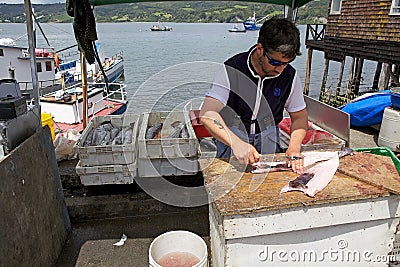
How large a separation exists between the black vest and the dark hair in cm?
30

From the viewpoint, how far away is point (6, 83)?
3010mm

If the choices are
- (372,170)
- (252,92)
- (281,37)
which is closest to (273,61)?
(281,37)

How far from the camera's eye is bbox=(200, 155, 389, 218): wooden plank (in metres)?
2.11

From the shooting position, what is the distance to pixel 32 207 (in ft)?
9.22

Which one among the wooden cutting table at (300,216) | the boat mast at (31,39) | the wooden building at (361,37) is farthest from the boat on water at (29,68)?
the wooden cutting table at (300,216)

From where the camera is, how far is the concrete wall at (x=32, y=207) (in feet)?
7.97

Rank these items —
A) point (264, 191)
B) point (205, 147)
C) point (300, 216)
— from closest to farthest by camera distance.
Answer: point (300, 216) < point (264, 191) < point (205, 147)

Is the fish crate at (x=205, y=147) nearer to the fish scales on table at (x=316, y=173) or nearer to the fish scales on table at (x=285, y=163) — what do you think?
the fish scales on table at (x=285, y=163)

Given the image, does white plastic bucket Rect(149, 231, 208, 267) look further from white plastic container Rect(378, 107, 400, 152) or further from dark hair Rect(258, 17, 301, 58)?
white plastic container Rect(378, 107, 400, 152)

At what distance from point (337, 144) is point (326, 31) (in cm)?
1440

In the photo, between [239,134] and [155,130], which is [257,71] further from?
[155,130]

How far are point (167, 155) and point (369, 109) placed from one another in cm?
494

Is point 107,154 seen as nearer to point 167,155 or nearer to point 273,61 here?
point 167,155

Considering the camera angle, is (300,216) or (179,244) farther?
(179,244)
